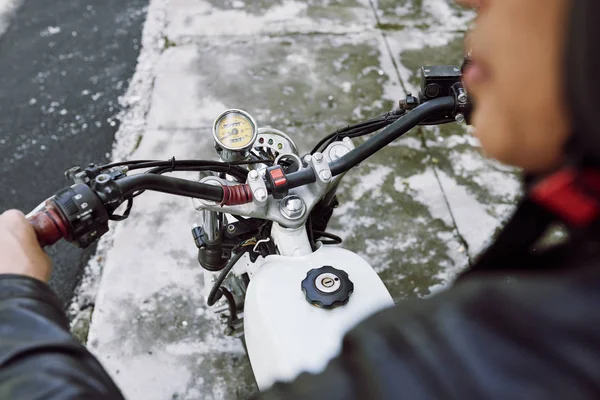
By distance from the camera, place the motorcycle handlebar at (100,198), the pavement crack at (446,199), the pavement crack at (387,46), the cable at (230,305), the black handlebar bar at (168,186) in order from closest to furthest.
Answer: the motorcycle handlebar at (100,198) < the black handlebar bar at (168,186) < the cable at (230,305) < the pavement crack at (446,199) < the pavement crack at (387,46)

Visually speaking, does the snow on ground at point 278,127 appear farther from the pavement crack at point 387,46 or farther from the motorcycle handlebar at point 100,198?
the motorcycle handlebar at point 100,198

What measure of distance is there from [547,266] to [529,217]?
0.36 feet

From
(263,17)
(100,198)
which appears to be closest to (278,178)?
(100,198)

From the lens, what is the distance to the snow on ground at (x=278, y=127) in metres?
2.36

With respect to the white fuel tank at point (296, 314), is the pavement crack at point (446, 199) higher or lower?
lower

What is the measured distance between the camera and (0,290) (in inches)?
33.9

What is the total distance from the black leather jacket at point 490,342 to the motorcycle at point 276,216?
23.4 inches

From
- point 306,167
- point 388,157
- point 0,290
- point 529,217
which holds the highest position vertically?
point 529,217

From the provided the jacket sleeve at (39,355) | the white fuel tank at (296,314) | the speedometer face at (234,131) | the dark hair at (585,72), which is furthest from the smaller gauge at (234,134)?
the dark hair at (585,72)

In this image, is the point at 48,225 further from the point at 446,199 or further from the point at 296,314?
the point at 446,199

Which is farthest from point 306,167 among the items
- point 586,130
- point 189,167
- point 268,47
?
point 268,47

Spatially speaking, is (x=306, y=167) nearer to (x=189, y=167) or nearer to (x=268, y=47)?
(x=189, y=167)

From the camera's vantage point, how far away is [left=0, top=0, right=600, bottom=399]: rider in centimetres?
49

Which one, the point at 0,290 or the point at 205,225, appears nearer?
the point at 0,290
